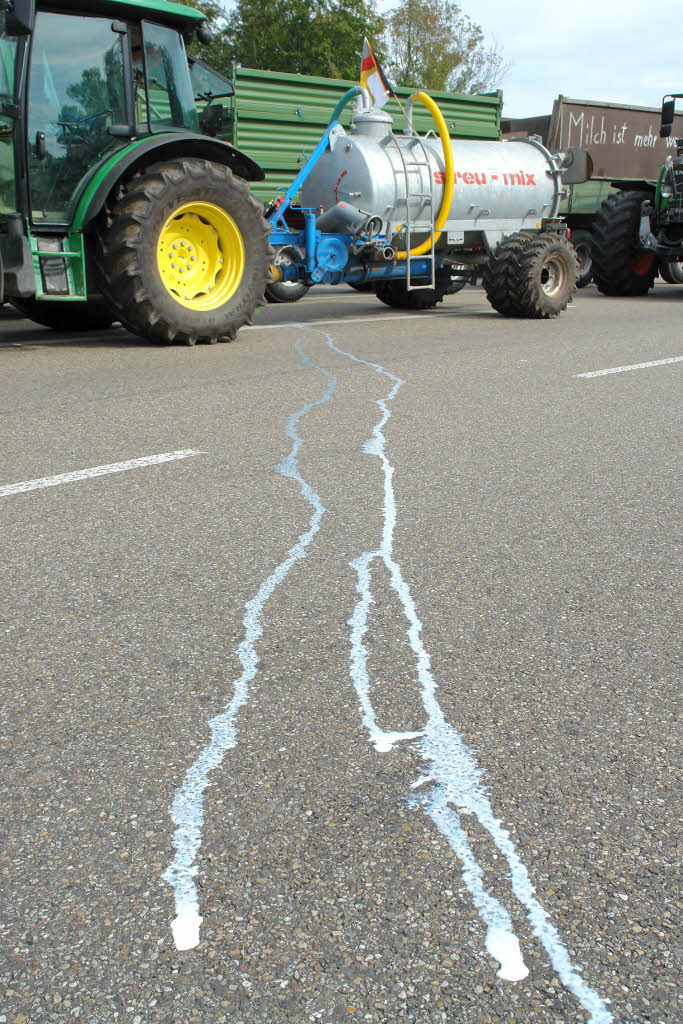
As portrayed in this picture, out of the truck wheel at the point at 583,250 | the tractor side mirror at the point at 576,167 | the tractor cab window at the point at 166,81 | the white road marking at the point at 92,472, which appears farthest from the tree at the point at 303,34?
the white road marking at the point at 92,472

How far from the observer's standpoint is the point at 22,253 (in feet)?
24.2

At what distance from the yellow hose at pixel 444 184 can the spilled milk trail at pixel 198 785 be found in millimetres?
8352

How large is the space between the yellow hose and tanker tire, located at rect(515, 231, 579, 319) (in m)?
0.97

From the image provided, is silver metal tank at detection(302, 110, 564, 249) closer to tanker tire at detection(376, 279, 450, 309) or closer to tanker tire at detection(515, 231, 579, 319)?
tanker tire at detection(515, 231, 579, 319)

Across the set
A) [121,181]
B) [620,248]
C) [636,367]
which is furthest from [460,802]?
[620,248]

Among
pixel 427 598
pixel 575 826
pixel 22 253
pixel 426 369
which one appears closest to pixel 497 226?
pixel 426 369

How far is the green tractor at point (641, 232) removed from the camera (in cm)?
1432

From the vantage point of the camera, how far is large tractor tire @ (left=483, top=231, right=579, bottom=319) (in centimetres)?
1077

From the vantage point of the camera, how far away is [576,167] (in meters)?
12.6

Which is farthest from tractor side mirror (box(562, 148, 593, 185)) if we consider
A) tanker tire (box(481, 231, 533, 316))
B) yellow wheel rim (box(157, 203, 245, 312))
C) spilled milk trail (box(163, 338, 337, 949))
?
spilled milk trail (box(163, 338, 337, 949))

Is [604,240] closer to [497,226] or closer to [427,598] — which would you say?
[497,226]

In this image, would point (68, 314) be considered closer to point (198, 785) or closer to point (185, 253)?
point (185, 253)

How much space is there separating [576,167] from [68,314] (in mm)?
6978

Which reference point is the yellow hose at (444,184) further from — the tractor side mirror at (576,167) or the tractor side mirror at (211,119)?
the tractor side mirror at (211,119)
